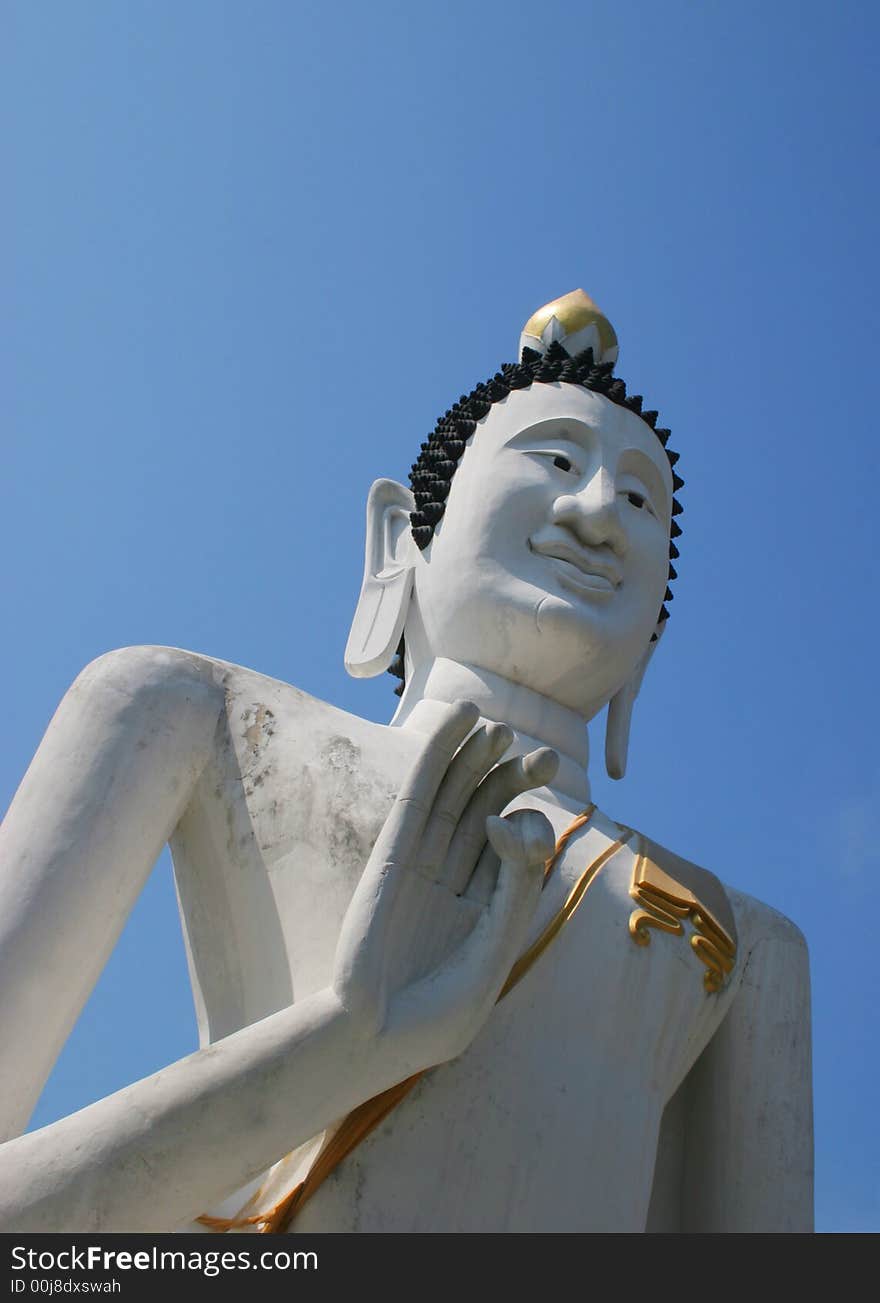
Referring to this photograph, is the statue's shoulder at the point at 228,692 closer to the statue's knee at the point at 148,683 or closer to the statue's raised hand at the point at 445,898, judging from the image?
the statue's knee at the point at 148,683

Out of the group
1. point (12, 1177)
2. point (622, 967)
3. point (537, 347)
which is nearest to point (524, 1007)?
point (622, 967)

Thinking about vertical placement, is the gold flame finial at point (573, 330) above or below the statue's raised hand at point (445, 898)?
above

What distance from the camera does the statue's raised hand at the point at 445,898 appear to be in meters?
4.69

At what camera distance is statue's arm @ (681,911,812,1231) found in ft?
19.5

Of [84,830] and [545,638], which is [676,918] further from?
[84,830]

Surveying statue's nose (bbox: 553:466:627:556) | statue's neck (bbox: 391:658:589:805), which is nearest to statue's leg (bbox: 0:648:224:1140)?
statue's neck (bbox: 391:658:589:805)

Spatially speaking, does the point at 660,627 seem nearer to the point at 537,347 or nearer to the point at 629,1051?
the point at 537,347

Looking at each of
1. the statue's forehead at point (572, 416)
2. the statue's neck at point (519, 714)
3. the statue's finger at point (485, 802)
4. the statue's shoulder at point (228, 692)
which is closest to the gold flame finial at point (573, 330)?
the statue's forehead at point (572, 416)

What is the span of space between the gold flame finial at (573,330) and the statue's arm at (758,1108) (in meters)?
2.32

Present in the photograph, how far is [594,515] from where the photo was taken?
6.21 metres

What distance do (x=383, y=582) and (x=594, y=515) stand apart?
0.90 meters

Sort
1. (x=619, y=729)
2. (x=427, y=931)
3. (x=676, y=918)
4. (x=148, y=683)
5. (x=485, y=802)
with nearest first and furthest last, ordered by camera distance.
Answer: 1. (x=427, y=931)
2. (x=485, y=802)
3. (x=148, y=683)
4. (x=676, y=918)
5. (x=619, y=729)

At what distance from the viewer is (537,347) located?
7184mm

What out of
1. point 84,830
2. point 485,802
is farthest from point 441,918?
point 84,830
